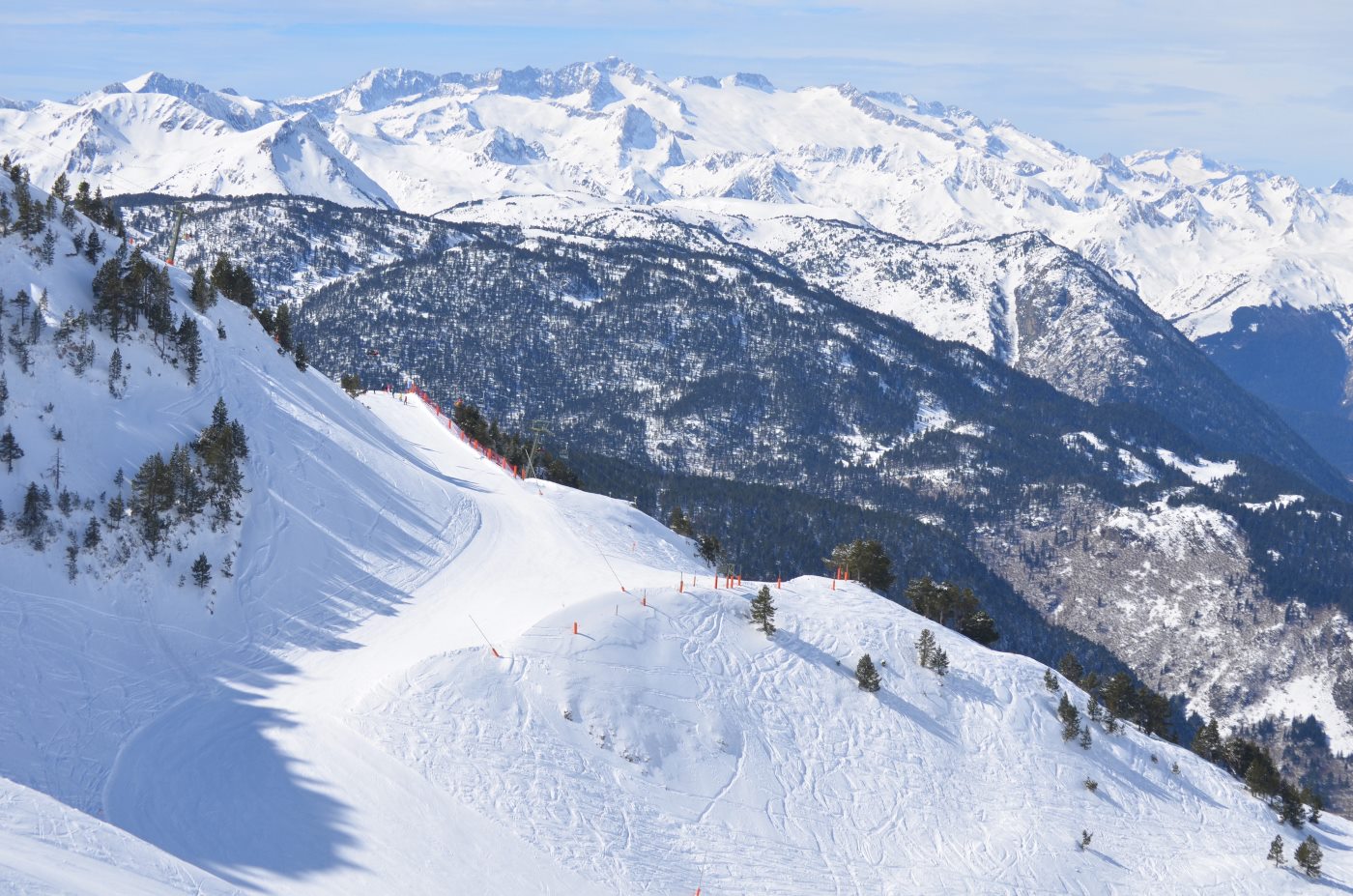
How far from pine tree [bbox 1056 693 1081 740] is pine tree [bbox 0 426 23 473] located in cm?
5772

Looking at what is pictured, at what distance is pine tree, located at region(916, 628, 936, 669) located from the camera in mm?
64938

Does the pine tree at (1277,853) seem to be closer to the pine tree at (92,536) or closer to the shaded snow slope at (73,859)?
the shaded snow slope at (73,859)

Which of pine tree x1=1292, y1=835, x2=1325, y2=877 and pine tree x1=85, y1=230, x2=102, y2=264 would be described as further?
pine tree x1=85, y1=230, x2=102, y2=264

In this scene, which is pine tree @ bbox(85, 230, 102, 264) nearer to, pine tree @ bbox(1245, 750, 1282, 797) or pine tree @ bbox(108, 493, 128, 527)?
pine tree @ bbox(108, 493, 128, 527)

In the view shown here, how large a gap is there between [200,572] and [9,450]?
33.6ft

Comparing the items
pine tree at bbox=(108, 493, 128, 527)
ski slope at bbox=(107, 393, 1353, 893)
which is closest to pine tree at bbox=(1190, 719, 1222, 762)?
ski slope at bbox=(107, 393, 1353, 893)

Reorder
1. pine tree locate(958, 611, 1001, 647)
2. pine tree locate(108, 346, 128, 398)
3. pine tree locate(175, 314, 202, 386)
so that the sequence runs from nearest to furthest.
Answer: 1. pine tree locate(108, 346, 128, 398)
2. pine tree locate(175, 314, 202, 386)
3. pine tree locate(958, 611, 1001, 647)

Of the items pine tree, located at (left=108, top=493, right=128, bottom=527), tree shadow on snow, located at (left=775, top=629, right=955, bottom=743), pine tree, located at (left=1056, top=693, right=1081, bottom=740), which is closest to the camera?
pine tree, located at (left=108, top=493, right=128, bottom=527)

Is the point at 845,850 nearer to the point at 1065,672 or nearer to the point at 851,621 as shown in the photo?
the point at 851,621

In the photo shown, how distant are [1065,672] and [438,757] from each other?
2562 inches

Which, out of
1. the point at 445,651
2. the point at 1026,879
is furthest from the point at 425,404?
the point at 1026,879

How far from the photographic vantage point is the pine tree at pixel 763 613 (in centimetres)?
6178

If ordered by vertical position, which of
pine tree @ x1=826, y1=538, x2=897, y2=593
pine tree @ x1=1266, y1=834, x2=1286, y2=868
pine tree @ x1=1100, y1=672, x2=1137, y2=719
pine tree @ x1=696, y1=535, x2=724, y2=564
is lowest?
pine tree @ x1=1266, y1=834, x2=1286, y2=868

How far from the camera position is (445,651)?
5088 centimetres
